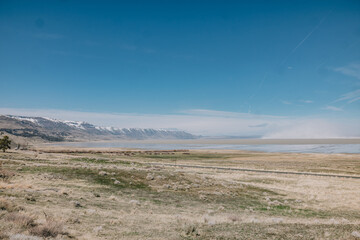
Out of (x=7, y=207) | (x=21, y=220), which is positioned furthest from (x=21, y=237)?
(x=7, y=207)

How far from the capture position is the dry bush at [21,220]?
9438 millimetres

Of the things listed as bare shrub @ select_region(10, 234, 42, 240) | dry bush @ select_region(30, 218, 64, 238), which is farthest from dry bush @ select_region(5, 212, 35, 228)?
bare shrub @ select_region(10, 234, 42, 240)

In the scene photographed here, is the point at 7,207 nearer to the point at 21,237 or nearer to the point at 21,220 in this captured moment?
the point at 21,220

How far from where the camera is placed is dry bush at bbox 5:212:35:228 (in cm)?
944

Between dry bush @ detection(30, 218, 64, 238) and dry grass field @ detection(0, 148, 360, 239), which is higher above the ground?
dry bush @ detection(30, 218, 64, 238)

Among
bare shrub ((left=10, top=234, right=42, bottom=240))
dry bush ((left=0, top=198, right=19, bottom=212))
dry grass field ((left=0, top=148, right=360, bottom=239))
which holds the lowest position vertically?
dry grass field ((left=0, top=148, right=360, bottom=239))

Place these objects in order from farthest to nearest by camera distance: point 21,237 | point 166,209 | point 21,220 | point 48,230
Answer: point 166,209
point 21,220
point 48,230
point 21,237

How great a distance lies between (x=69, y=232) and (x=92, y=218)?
322 cm

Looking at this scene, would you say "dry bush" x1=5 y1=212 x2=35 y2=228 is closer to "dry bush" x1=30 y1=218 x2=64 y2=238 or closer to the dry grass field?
the dry grass field

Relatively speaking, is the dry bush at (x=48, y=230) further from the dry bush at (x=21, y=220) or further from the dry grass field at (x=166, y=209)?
the dry bush at (x=21, y=220)

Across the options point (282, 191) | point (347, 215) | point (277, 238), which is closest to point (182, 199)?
point (277, 238)

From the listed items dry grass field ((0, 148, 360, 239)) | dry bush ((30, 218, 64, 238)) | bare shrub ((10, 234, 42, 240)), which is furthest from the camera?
dry grass field ((0, 148, 360, 239))

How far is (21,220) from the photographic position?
9586mm

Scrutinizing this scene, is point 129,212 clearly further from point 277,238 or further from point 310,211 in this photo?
point 310,211
